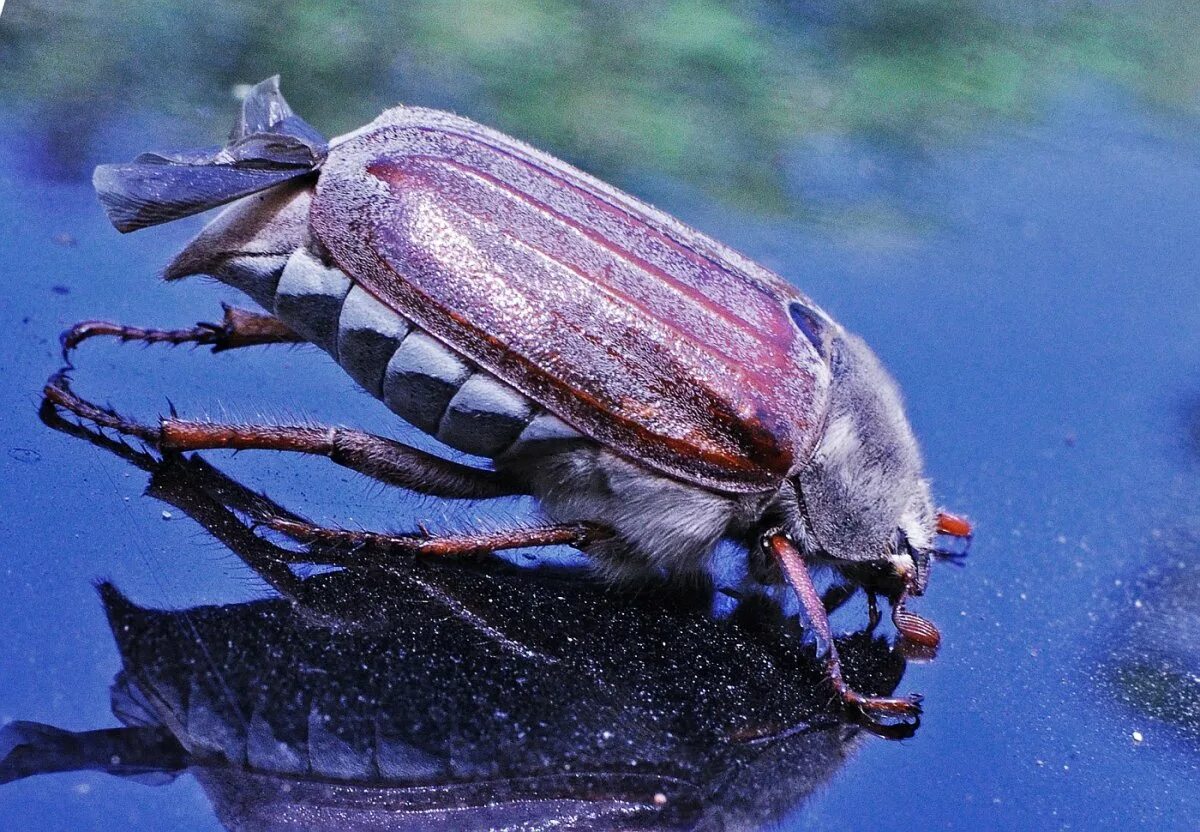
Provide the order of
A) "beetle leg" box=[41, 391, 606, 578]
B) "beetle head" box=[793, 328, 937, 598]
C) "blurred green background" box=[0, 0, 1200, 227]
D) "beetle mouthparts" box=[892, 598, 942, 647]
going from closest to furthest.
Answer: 1. "beetle leg" box=[41, 391, 606, 578]
2. "beetle mouthparts" box=[892, 598, 942, 647]
3. "beetle head" box=[793, 328, 937, 598]
4. "blurred green background" box=[0, 0, 1200, 227]

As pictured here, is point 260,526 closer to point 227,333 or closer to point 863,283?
point 227,333

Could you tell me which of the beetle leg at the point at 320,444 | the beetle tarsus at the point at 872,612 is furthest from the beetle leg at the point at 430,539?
the beetle tarsus at the point at 872,612

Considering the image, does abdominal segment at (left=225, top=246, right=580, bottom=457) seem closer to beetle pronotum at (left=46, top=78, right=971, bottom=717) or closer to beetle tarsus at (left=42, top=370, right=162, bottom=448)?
beetle pronotum at (left=46, top=78, right=971, bottom=717)

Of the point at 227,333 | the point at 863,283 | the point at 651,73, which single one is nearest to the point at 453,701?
the point at 227,333

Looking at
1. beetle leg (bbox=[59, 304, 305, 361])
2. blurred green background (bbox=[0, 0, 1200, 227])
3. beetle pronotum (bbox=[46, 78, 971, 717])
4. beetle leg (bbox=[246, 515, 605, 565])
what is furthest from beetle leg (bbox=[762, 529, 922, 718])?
blurred green background (bbox=[0, 0, 1200, 227])

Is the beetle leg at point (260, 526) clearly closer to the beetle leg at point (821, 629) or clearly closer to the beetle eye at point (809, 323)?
the beetle leg at point (821, 629)

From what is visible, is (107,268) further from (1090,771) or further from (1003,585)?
(1090,771)

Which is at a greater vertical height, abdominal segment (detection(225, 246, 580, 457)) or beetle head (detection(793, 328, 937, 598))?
abdominal segment (detection(225, 246, 580, 457))

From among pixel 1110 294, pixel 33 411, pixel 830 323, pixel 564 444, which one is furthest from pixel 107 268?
pixel 1110 294
